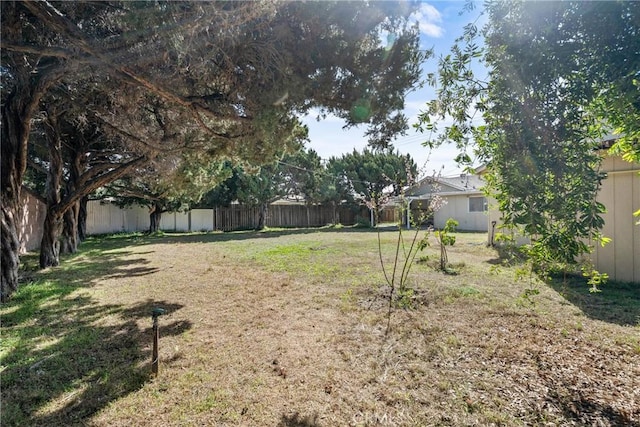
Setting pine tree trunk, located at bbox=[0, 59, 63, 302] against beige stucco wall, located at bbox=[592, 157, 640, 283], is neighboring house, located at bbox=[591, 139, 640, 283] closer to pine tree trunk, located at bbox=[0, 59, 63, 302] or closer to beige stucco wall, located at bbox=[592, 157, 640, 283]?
beige stucco wall, located at bbox=[592, 157, 640, 283]

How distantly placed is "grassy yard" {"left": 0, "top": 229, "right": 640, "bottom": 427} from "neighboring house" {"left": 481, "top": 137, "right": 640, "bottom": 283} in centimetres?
48

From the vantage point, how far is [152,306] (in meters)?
5.04

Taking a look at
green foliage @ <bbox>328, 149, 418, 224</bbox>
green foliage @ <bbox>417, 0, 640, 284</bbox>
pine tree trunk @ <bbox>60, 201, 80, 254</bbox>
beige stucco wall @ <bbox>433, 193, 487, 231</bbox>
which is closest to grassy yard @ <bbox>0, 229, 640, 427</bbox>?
green foliage @ <bbox>417, 0, 640, 284</bbox>

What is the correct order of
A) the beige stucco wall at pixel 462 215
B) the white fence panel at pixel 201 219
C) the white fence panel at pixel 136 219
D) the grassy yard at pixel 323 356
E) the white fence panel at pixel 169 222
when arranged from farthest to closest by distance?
the white fence panel at pixel 201 219, the white fence panel at pixel 169 222, the white fence panel at pixel 136 219, the beige stucco wall at pixel 462 215, the grassy yard at pixel 323 356

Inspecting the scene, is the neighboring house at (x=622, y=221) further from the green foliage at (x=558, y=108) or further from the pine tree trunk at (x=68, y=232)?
the pine tree trunk at (x=68, y=232)

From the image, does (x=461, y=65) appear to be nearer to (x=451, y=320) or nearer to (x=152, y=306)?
(x=451, y=320)

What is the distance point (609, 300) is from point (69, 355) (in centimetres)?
726

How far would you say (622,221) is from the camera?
594cm

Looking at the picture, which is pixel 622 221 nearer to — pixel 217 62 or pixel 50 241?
pixel 217 62

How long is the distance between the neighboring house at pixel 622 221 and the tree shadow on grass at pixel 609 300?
1.04 feet

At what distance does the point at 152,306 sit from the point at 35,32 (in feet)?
13.9

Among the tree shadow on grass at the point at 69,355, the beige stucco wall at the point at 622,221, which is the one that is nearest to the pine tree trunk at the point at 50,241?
the tree shadow on grass at the point at 69,355

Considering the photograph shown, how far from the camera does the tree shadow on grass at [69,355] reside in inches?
96.1

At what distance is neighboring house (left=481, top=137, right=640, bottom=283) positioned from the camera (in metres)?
5.82
